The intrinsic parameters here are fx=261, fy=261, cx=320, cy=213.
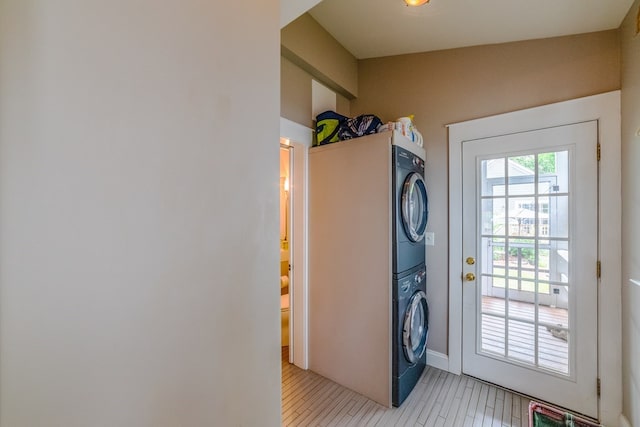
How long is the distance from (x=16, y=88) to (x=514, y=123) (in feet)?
8.67

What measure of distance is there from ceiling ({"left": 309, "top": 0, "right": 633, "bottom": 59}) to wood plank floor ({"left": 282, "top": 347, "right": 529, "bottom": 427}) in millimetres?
2685

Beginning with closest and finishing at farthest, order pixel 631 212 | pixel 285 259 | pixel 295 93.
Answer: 1. pixel 631 212
2. pixel 295 93
3. pixel 285 259

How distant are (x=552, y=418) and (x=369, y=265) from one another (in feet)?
5.12

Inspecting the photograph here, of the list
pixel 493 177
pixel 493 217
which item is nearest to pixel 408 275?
pixel 493 217

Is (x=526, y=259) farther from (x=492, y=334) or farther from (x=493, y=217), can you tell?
(x=492, y=334)

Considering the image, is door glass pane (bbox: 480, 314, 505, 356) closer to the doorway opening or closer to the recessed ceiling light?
the doorway opening

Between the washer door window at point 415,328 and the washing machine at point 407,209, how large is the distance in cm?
30

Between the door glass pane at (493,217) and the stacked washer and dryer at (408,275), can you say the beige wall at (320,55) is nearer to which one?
the stacked washer and dryer at (408,275)

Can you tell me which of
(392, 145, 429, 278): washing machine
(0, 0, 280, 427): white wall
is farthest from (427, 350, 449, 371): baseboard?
(0, 0, 280, 427): white wall

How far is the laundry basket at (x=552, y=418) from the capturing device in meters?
1.71

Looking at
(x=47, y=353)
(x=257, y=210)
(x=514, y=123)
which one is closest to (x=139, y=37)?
(x=257, y=210)

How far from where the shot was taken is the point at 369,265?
2.04m

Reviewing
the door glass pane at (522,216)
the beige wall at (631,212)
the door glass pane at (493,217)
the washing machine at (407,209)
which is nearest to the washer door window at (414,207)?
the washing machine at (407,209)

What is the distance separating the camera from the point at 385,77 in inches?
107
